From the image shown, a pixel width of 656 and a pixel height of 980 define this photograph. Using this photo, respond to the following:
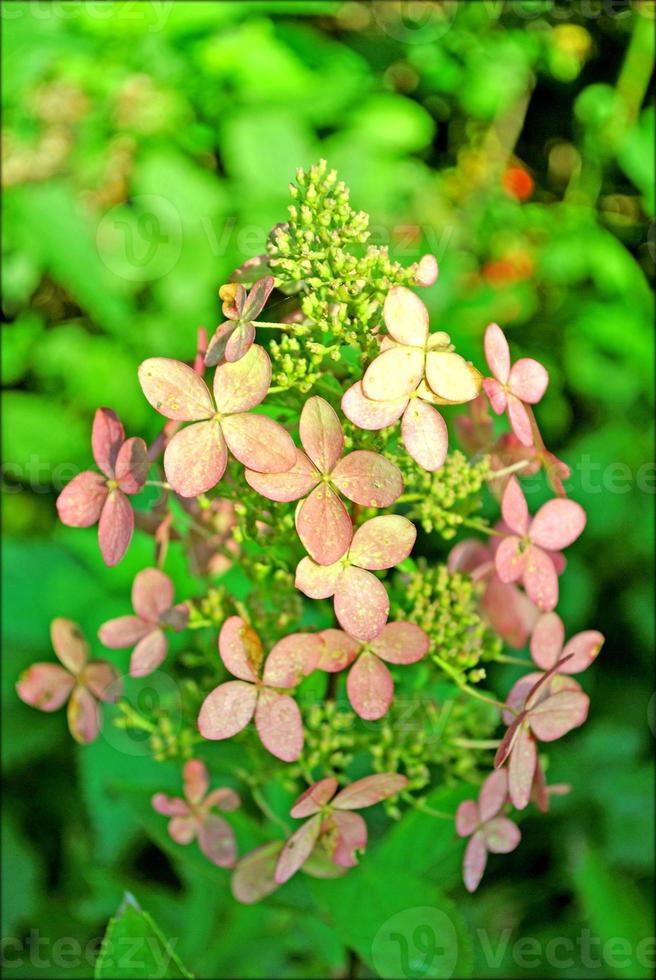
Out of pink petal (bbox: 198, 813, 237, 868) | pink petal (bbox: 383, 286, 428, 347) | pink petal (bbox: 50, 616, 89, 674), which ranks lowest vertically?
pink petal (bbox: 198, 813, 237, 868)

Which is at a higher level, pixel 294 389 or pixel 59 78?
pixel 294 389

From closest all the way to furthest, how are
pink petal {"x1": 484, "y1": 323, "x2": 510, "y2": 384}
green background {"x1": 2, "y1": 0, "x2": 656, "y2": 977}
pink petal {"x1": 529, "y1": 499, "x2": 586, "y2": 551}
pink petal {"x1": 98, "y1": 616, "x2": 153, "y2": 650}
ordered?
pink petal {"x1": 484, "y1": 323, "x2": 510, "y2": 384} < pink petal {"x1": 529, "y1": 499, "x2": 586, "y2": 551} < pink petal {"x1": 98, "y1": 616, "x2": 153, "y2": 650} < green background {"x1": 2, "y1": 0, "x2": 656, "y2": 977}

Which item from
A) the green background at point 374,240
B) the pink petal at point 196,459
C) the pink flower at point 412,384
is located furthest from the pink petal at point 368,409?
the green background at point 374,240

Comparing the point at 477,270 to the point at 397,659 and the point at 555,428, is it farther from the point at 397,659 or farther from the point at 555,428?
the point at 397,659

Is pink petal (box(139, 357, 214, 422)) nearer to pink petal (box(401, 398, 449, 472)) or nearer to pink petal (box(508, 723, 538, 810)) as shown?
pink petal (box(401, 398, 449, 472))

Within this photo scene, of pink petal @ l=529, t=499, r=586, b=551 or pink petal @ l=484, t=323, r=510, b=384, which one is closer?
pink petal @ l=484, t=323, r=510, b=384

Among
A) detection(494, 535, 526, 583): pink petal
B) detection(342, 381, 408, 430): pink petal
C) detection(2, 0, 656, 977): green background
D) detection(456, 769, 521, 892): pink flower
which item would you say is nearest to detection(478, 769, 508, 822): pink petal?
detection(456, 769, 521, 892): pink flower

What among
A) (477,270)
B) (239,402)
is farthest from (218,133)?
(239,402)
